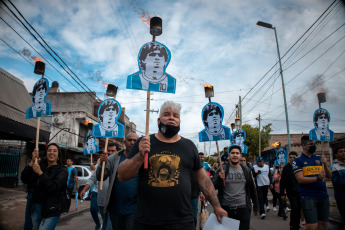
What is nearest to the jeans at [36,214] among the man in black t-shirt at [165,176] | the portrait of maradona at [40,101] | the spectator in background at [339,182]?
the man in black t-shirt at [165,176]

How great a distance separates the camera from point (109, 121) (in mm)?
5723

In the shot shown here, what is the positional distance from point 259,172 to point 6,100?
13.2 metres

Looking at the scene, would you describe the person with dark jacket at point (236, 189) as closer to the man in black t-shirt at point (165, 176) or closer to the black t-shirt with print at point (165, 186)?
the man in black t-shirt at point (165, 176)

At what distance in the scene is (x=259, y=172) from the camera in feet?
30.3

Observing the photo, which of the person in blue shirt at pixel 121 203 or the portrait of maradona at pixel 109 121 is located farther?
the portrait of maradona at pixel 109 121

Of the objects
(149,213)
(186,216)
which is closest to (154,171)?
(149,213)

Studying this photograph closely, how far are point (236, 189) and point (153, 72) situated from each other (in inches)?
111

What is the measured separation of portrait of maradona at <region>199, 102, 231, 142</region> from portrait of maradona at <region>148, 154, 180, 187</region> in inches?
147

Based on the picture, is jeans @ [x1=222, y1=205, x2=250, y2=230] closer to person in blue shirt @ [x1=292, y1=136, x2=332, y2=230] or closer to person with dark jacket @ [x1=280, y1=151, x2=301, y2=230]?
person in blue shirt @ [x1=292, y1=136, x2=332, y2=230]

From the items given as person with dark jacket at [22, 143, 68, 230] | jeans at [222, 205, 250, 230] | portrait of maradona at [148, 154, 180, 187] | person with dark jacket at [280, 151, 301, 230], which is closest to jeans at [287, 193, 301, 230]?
person with dark jacket at [280, 151, 301, 230]

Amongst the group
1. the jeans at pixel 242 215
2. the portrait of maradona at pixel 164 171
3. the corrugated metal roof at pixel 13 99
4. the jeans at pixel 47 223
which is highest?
the corrugated metal roof at pixel 13 99

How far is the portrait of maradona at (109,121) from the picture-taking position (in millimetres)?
5598

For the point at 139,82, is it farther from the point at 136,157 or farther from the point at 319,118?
the point at 319,118

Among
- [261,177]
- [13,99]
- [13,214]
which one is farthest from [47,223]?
[13,99]
